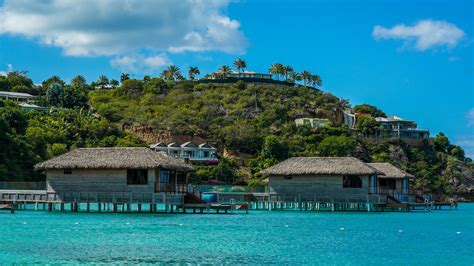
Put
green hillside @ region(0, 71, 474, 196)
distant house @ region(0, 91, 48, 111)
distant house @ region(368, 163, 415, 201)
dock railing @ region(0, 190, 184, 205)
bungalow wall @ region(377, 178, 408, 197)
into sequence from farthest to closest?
distant house @ region(0, 91, 48, 111) → green hillside @ region(0, 71, 474, 196) → bungalow wall @ region(377, 178, 408, 197) → distant house @ region(368, 163, 415, 201) → dock railing @ region(0, 190, 184, 205)

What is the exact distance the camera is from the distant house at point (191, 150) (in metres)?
91.3

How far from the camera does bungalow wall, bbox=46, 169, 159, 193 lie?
45.9 meters

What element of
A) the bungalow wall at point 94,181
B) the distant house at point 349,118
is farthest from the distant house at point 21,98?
the bungalow wall at point 94,181

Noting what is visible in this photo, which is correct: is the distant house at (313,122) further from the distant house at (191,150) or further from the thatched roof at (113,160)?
the thatched roof at (113,160)

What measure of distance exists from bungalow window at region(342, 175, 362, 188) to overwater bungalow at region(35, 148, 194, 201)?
12.5 metres

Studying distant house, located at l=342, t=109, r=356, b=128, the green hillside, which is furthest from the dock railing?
distant house, located at l=342, t=109, r=356, b=128

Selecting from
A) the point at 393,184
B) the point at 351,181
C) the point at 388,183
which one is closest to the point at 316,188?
the point at 351,181

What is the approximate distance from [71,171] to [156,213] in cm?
594

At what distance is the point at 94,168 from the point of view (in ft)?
151

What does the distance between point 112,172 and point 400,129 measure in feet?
245

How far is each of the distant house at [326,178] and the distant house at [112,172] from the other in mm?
9730

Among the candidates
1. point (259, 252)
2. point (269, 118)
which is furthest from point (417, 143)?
point (259, 252)

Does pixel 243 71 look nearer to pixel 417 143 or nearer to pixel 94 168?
pixel 417 143

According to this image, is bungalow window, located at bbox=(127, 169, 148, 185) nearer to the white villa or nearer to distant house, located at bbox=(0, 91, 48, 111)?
distant house, located at bbox=(0, 91, 48, 111)
